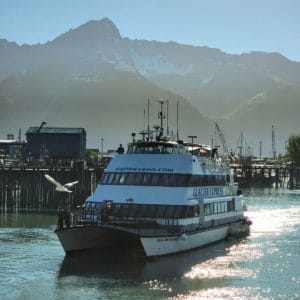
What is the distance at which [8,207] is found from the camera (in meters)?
86.1

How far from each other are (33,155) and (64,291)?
301 ft

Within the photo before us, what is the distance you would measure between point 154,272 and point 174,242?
5.11 m

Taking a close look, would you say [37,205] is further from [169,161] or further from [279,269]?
[279,269]

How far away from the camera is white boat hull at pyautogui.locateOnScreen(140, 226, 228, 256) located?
4566 cm

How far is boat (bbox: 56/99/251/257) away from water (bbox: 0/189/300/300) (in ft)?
3.53

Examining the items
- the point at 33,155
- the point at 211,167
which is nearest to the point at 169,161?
the point at 211,167

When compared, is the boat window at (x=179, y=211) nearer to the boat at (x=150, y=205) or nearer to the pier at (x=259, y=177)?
the boat at (x=150, y=205)

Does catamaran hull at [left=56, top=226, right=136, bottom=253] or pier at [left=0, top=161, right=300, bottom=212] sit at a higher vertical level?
pier at [left=0, top=161, right=300, bottom=212]

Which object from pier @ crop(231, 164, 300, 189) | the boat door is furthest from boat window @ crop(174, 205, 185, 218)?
pier @ crop(231, 164, 300, 189)

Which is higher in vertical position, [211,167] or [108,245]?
[211,167]

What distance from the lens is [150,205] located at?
48688 mm

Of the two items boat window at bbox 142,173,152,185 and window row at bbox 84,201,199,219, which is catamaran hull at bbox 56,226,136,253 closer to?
window row at bbox 84,201,199,219

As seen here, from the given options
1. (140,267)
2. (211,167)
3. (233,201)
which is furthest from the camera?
(233,201)

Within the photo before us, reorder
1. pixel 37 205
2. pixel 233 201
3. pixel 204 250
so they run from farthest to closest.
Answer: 1. pixel 37 205
2. pixel 233 201
3. pixel 204 250
